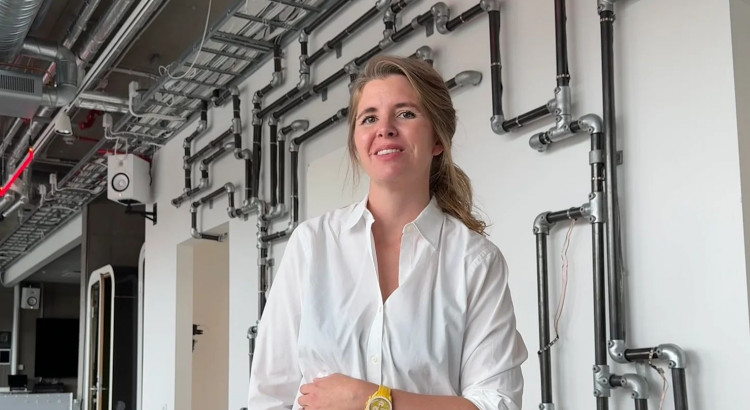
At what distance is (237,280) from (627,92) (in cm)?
341

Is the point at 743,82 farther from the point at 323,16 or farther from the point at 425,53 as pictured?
the point at 323,16

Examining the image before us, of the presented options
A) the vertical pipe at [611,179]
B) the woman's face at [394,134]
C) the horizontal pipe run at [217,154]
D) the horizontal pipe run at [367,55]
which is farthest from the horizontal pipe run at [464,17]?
the horizontal pipe run at [217,154]

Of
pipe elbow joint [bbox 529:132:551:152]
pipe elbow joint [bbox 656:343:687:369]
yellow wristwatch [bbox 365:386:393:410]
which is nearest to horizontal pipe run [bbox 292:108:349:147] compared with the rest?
pipe elbow joint [bbox 529:132:551:152]

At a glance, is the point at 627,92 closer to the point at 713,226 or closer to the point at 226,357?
the point at 713,226

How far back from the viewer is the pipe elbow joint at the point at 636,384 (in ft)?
7.63

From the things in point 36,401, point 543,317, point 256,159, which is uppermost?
point 256,159

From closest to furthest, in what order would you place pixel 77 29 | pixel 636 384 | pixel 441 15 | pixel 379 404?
pixel 379 404
pixel 636 384
pixel 441 15
pixel 77 29

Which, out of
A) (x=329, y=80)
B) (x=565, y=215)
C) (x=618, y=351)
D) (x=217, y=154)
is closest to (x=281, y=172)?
(x=329, y=80)

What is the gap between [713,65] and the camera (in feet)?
7.49

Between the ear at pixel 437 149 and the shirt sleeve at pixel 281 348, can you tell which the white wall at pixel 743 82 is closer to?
the ear at pixel 437 149

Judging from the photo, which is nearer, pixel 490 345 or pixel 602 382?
pixel 490 345

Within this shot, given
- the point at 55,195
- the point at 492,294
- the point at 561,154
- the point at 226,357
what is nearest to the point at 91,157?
the point at 55,195

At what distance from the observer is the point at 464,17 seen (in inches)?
125

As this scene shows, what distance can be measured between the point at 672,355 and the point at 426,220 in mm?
1249
